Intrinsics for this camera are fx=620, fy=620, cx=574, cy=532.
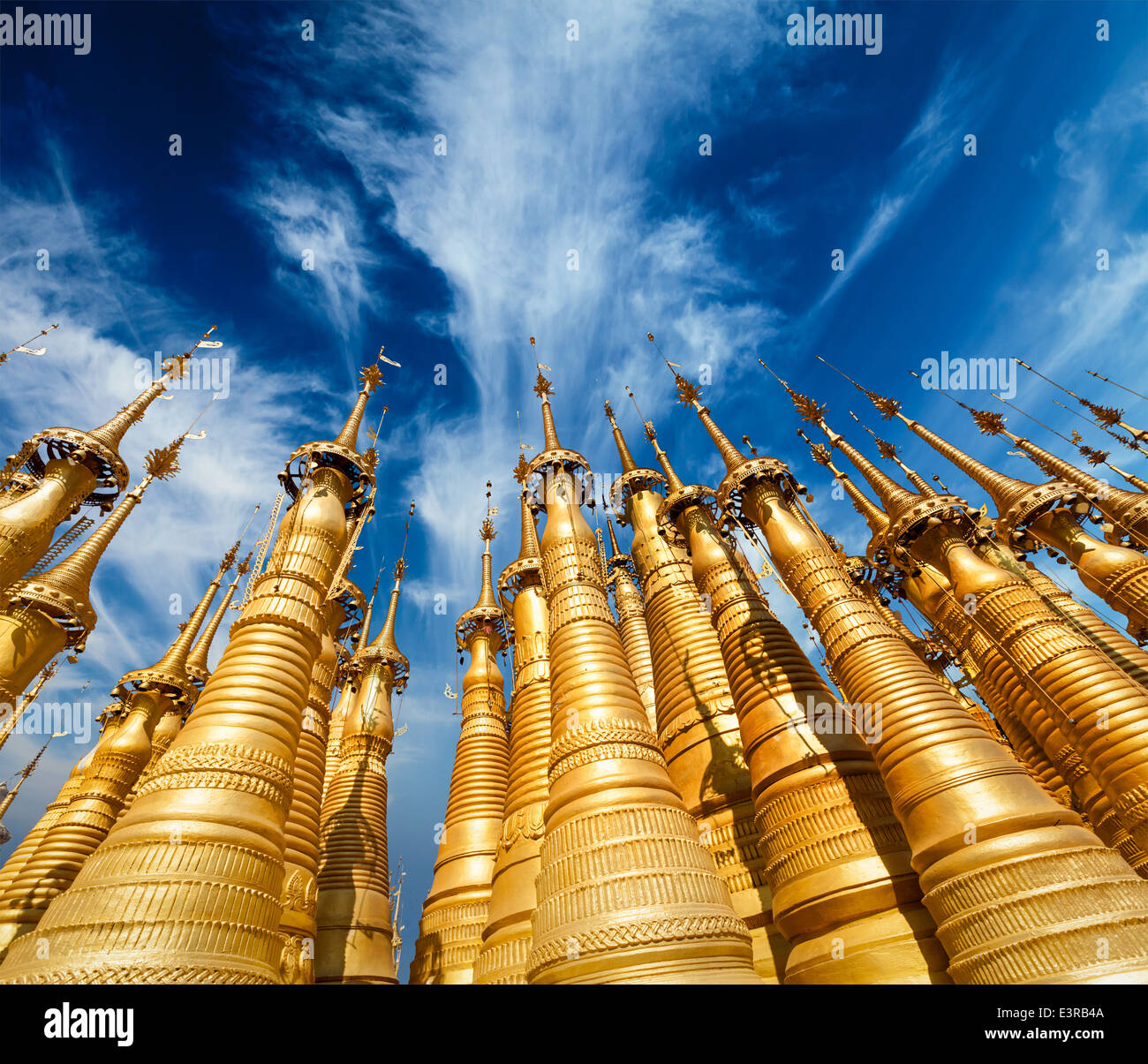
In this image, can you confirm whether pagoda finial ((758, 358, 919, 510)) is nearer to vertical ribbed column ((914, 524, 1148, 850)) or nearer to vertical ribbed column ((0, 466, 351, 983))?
vertical ribbed column ((914, 524, 1148, 850))

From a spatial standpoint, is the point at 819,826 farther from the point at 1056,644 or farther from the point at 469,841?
the point at 469,841

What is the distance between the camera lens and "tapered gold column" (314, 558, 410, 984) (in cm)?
1511

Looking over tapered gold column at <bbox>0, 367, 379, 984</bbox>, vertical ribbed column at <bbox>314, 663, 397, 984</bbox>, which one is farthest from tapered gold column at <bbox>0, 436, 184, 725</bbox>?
vertical ribbed column at <bbox>314, 663, 397, 984</bbox>

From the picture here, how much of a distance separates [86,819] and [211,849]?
567 inches

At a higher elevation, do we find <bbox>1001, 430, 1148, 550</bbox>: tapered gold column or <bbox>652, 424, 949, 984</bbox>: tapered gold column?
<bbox>1001, 430, 1148, 550</bbox>: tapered gold column

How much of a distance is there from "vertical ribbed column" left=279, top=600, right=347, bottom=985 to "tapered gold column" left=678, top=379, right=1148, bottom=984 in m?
11.0

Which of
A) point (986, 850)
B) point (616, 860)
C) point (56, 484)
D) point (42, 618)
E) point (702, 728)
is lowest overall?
point (986, 850)

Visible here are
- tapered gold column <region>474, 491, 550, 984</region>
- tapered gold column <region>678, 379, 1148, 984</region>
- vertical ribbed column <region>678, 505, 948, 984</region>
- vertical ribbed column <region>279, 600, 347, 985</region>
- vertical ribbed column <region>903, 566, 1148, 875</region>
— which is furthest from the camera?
vertical ribbed column <region>279, 600, 347, 985</region>

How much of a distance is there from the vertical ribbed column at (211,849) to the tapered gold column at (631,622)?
13.8 meters

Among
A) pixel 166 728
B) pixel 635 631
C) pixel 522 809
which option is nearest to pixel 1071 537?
pixel 635 631

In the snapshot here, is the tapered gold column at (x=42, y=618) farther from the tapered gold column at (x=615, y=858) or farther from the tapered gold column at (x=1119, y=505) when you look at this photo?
the tapered gold column at (x=1119, y=505)

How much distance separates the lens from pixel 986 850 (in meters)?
8.23

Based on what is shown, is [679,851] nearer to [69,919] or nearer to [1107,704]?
[69,919]

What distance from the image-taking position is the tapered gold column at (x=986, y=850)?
7246mm
